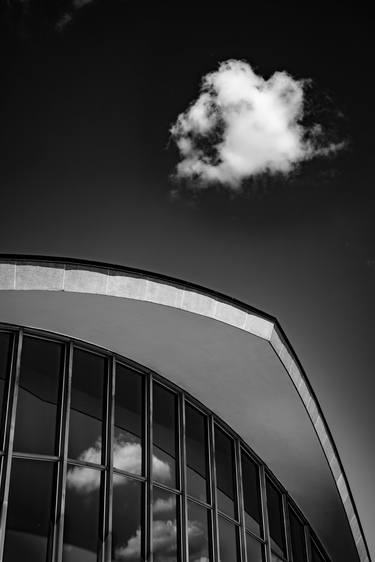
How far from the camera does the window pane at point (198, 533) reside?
14.5 metres

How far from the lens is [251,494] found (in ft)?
56.7

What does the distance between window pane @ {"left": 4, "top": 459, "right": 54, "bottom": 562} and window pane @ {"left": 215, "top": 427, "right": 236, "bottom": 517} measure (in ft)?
16.2

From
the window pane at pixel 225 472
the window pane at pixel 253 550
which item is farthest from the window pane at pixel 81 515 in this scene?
the window pane at pixel 253 550

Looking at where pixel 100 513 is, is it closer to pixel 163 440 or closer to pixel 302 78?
pixel 163 440

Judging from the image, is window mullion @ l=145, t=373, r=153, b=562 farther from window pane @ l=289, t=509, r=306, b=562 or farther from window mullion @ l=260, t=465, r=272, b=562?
window pane @ l=289, t=509, r=306, b=562

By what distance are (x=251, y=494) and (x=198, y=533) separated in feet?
9.12

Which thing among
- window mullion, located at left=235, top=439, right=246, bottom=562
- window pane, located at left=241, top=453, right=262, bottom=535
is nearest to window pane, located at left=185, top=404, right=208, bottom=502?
window mullion, located at left=235, top=439, right=246, bottom=562

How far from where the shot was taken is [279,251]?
1538cm

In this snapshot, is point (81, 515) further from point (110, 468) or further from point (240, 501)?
point (240, 501)

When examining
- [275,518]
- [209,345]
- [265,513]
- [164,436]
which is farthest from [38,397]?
[275,518]

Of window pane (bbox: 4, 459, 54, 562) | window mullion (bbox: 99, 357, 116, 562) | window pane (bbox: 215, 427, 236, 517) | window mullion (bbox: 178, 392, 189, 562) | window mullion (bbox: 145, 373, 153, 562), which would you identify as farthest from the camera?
window pane (bbox: 215, 427, 236, 517)

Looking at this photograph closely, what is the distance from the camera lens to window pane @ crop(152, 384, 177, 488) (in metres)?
14.6

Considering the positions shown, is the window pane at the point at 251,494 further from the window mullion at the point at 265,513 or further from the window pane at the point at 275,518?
the window pane at the point at 275,518

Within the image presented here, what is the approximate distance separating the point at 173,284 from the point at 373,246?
4661 millimetres
